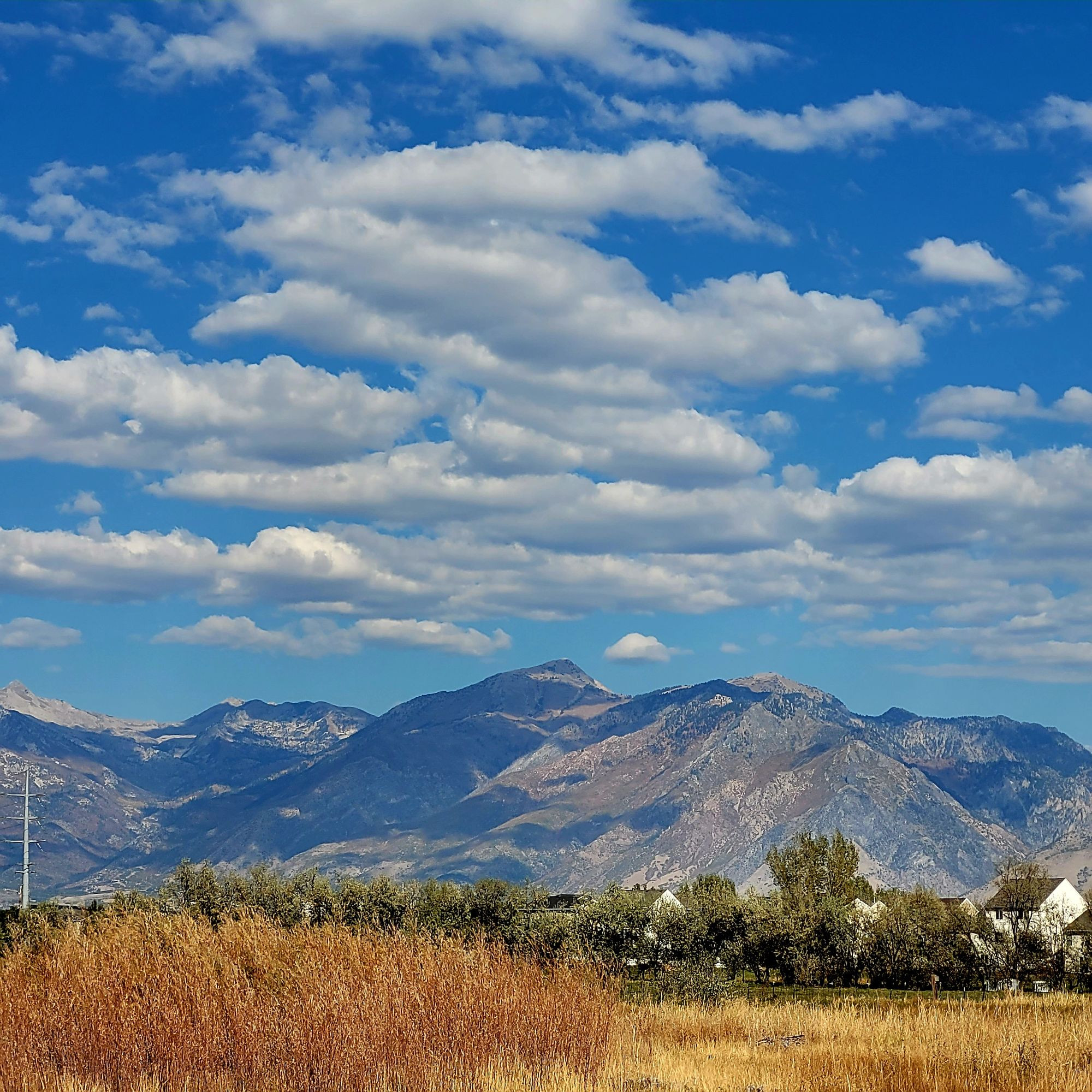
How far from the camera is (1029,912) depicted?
84438 millimetres

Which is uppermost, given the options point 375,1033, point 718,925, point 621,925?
point 375,1033

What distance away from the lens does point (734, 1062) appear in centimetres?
2681

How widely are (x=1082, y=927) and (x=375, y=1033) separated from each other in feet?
325

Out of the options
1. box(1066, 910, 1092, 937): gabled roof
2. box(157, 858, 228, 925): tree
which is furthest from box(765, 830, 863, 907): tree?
box(157, 858, 228, 925): tree

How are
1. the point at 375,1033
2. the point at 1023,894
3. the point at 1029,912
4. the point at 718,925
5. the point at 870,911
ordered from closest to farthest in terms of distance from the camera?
the point at 375,1033
the point at 1029,912
the point at 718,925
the point at 870,911
the point at 1023,894

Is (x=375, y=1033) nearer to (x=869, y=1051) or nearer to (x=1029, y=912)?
(x=869, y=1051)

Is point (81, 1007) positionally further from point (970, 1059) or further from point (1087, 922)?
point (1087, 922)

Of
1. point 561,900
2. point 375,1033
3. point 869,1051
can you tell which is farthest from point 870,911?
point 375,1033

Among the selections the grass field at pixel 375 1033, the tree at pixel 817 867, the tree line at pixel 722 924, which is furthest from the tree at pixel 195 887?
the grass field at pixel 375 1033

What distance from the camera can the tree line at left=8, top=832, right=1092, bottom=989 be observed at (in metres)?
74.8

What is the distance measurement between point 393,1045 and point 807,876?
4017 inches

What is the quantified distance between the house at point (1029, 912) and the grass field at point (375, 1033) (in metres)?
54.0

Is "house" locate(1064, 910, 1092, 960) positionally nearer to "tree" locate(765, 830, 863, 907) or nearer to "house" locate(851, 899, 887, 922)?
"house" locate(851, 899, 887, 922)

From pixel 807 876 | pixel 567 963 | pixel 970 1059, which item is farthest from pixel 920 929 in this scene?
pixel 970 1059
